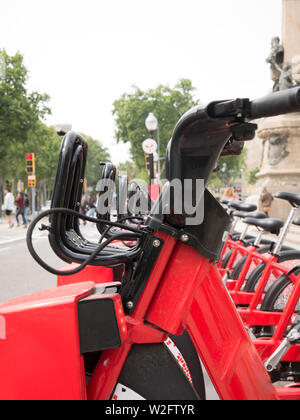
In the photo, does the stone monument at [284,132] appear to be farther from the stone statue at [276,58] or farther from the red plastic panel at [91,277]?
the red plastic panel at [91,277]

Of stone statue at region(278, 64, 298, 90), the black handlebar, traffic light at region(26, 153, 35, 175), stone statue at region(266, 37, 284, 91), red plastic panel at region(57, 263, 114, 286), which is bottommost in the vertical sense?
red plastic panel at region(57, 263, 114, 286)

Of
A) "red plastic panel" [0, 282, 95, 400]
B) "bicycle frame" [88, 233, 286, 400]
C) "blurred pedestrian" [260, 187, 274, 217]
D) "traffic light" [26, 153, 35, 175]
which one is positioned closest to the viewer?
"red plastic panel" [0, 282, 95, 400]

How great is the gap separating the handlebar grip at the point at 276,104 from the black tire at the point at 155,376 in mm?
734

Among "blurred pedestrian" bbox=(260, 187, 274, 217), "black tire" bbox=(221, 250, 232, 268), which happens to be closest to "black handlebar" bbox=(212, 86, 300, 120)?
"black tire" bbox=(221, 250, 232, 268)

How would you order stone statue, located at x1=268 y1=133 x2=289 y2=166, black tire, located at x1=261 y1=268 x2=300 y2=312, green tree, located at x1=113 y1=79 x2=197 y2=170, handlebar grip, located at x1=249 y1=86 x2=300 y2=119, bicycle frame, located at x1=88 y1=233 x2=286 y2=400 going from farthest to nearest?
green tree, located at x1=113 y1=79 x2=197 y2=170
stone statue, located at x1=268 y1=133 x2=289 y2=166
black tire, located at x1=261 y1=268 x2=300 y2=312
bicycle frame, located at x1=88 y1=233 x2=286 y2=400
handlebar grip, located at x1=249 y1=86 x2=300 y2=119

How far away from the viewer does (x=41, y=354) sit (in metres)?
1.14

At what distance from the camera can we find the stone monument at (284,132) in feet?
48.8

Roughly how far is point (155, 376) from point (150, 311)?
0.19m

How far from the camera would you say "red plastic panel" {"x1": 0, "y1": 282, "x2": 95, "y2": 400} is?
1.14m

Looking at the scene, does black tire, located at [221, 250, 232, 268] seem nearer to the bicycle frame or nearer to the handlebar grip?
the bicycle frame

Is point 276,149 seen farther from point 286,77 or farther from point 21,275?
point 21,275

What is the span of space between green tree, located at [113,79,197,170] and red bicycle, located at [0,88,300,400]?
36.8 m

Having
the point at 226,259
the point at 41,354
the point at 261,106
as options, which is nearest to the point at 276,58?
the point at 226,259

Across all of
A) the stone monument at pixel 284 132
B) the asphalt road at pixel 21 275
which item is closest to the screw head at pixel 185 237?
the asphalt road at pixel 21 275
